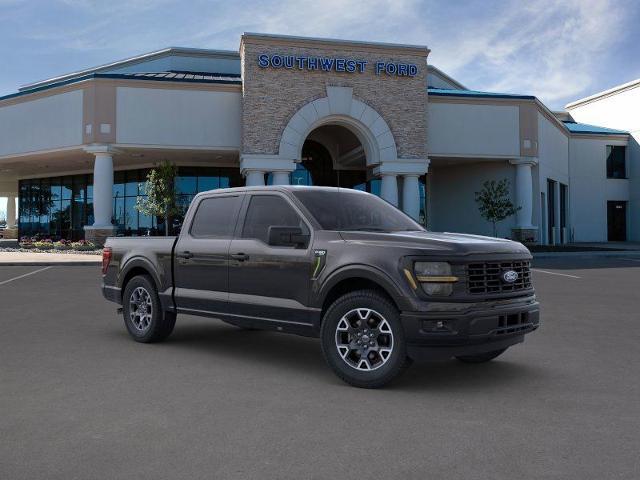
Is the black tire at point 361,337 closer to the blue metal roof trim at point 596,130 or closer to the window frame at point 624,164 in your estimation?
the blue metal roof trim at point 596,130

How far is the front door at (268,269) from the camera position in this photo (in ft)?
20.4

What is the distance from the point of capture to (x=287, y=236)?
19.7 feet

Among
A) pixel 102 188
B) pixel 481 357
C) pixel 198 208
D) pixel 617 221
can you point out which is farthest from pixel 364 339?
pixel 617 221

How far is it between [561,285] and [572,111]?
146 feet

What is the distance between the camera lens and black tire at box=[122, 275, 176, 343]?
7766 mm

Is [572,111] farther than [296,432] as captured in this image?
Yes

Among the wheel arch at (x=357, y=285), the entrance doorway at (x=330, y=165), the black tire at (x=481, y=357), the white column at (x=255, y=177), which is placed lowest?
the black tire at (x=481, y=357)

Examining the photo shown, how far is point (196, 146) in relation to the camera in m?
31.1

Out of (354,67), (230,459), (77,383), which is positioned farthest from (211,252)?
(354,67)

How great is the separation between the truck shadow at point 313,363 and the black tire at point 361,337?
0.21 metres

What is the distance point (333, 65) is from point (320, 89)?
4.31ft

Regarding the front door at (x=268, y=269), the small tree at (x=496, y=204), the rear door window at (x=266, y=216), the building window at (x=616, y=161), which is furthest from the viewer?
the building window at (x=616, y=161)

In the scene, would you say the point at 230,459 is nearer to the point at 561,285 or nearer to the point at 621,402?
the point at 621,402

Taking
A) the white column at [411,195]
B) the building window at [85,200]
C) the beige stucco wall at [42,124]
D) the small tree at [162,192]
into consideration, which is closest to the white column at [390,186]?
the white column at [411,195]
